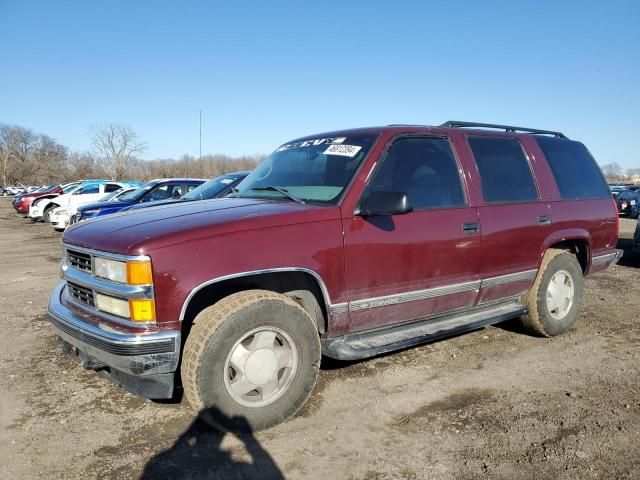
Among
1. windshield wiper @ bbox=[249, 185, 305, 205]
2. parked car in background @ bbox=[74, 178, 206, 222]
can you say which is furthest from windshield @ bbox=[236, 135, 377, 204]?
parked car in background @ bbox=[74, 178, 206, 222]

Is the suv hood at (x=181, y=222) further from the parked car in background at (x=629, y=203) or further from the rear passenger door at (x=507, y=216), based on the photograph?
the parked car in background at (x=629, y=203)

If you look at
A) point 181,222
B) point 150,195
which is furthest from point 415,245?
point 150,195

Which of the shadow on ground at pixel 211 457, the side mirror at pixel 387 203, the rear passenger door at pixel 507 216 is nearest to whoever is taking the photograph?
the shadow on ground at pixel 211 457

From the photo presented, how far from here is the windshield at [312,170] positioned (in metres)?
3.64

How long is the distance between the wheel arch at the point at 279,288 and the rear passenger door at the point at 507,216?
1.59 metres

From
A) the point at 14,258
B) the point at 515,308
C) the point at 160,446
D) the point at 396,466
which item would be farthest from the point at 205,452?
the point at 14,258

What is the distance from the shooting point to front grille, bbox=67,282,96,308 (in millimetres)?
3160

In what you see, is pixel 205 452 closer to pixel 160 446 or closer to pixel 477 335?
pixel 160 446

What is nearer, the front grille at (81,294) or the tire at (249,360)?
the tire at (249,360)

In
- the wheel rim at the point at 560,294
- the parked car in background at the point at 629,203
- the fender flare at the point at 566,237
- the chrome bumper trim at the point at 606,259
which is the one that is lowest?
the parked car in background at the point at 629,203

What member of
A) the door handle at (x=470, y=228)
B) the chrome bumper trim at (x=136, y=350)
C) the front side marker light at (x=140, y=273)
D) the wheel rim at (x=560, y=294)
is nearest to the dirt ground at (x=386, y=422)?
the wheel rim at (x=560, y=294)

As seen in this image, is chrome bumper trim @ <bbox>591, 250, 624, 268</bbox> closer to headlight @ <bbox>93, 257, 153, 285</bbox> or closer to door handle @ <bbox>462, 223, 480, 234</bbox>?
door handle @ <bbox>462, 223, 480, 234</bbox>

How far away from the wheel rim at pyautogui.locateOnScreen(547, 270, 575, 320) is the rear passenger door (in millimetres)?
386

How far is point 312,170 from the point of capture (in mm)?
3943
